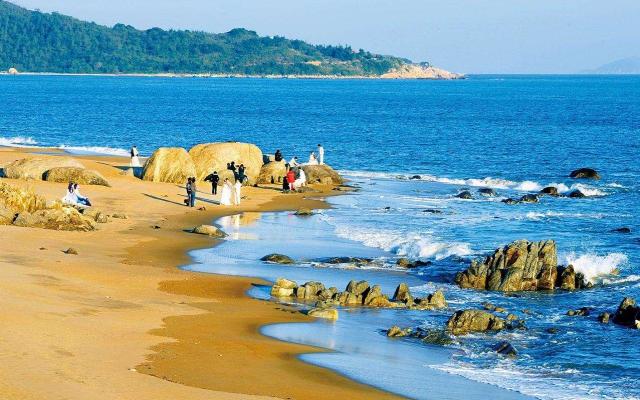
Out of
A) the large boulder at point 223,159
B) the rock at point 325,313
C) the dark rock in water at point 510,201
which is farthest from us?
the large boulder at point 223,159

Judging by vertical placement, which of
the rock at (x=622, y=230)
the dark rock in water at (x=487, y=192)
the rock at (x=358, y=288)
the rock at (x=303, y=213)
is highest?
the dark rock in water at (x=487, y=192)

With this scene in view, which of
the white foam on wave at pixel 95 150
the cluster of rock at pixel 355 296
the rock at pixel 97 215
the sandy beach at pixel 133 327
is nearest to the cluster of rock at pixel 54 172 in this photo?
the rock at pixel 97 215

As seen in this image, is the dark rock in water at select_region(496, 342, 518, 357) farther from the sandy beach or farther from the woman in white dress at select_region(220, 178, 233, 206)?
the woman in white dress at select_region(220, 178, 233, 206)

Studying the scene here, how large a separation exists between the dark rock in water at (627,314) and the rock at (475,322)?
3.40 metres

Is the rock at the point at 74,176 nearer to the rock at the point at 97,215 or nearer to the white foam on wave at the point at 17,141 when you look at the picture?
the rock at the point at 97,215

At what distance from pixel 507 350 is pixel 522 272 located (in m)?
8.19

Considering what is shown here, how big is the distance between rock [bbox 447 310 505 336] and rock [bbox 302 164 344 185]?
3271 cm

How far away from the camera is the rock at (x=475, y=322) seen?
24.8 metres

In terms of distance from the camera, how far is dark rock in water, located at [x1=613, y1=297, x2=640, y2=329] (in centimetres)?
2591

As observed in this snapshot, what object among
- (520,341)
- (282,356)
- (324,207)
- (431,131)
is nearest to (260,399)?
(282,356)

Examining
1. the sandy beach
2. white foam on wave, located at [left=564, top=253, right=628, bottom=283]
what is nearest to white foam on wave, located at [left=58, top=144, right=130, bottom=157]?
the sandy beach

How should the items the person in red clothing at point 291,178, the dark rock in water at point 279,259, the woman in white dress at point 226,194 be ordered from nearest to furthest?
the dark rock in water at point 279,259 → the woman in white dress at point 226,194 → the person in red clothing at point 291,178

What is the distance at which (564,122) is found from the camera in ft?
423

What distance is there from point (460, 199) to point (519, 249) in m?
22.0
